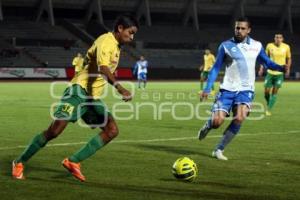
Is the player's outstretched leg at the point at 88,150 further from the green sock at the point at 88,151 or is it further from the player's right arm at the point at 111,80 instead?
the player's right arm at the point at 111,80

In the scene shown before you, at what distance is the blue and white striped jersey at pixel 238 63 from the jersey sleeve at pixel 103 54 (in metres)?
3.17

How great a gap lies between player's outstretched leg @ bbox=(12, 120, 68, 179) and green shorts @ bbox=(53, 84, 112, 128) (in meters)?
0.10

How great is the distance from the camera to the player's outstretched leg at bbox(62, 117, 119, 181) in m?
8.50

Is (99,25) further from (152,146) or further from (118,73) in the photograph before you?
(152,146)

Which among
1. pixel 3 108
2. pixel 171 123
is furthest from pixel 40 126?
pixel 3 108

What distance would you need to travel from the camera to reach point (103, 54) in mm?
8125

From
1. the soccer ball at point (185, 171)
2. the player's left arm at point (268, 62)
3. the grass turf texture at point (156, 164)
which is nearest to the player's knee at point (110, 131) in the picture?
the grass turf texture at point (156, 164)

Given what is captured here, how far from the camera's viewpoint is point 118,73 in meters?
57.1

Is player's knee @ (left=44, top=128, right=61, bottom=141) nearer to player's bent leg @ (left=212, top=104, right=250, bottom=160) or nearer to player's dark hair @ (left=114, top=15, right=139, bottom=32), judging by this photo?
Answer: player's dark hair @ (left=114, top=15, right=139, bottom=32)

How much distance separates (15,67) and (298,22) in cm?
4250

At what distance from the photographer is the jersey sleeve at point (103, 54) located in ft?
26.6

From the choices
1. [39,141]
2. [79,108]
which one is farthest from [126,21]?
[39,141]

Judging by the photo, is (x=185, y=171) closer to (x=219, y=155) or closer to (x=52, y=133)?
(x=52, y=133)

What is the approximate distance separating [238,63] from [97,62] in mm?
3548
